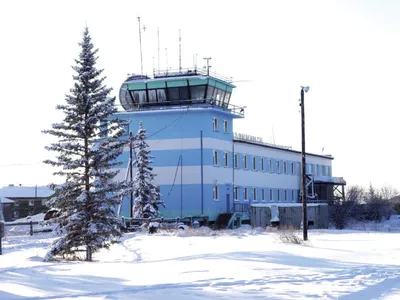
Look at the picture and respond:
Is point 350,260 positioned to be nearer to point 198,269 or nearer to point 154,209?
point 198,269

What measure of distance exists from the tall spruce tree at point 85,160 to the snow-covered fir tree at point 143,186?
2281 cm

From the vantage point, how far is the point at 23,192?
94.9m

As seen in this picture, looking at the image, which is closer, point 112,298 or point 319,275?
point 112,298

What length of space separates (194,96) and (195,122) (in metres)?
2.33

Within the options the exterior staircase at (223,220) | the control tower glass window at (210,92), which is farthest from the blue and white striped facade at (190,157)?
the control tower glass window at (210,92)

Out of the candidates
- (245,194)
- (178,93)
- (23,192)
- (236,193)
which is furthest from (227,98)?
(23,192)

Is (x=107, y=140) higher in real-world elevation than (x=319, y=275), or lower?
higher

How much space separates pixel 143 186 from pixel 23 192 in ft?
166

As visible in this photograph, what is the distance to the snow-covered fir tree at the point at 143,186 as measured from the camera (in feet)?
161

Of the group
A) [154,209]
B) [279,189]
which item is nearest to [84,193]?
[154,209]

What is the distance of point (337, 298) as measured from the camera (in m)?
12.0

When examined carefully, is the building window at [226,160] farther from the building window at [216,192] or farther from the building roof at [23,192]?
the building roof at [23,192]

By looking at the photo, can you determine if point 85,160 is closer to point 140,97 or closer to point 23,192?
point 140,97

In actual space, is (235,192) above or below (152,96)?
below
